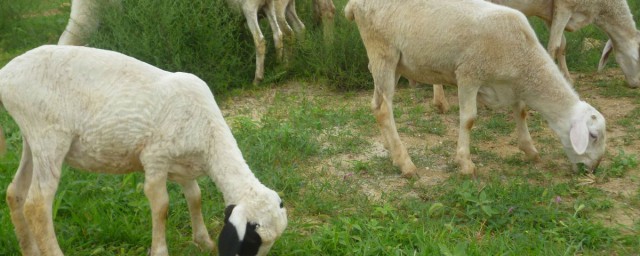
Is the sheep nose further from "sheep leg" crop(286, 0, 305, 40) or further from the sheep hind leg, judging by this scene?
"sheep leg" crop(286, 0, 305, 40)

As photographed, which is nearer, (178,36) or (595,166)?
(595,166)

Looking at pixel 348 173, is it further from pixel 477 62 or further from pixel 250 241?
pixel 250 241

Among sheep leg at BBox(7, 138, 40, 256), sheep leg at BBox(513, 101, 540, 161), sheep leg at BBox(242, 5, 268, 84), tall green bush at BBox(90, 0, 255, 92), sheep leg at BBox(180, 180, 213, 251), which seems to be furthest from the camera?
sheep leg at BBox(242, 5, 268, 84)

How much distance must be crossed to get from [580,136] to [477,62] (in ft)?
3.14

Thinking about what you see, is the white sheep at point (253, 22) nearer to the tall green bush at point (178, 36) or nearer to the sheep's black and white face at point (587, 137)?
the tall green bush at point (178, 36)

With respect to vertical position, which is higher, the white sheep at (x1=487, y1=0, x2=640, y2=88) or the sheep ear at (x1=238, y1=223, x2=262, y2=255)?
the sheep ear at (x1=238, y1=223, x2=262, y2=255)

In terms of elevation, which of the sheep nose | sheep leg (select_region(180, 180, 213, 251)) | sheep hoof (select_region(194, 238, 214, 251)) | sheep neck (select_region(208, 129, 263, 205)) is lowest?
the sheep nose

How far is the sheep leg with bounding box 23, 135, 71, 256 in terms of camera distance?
388 cm

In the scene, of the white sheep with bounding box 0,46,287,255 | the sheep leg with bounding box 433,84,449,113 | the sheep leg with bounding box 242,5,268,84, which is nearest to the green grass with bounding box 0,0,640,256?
the sheep leg with bounding box 433,84,449,113

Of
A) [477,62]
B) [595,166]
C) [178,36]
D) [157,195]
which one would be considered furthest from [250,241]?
[178,36]

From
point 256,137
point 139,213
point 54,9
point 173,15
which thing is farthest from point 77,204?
point 54,9

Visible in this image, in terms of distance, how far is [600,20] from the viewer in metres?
7.49

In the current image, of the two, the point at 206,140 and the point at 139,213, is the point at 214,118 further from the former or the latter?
the point at 139,213

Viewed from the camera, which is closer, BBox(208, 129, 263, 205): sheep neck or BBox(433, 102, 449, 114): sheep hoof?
BBox(208, 129, 263, 205): sheep neck
